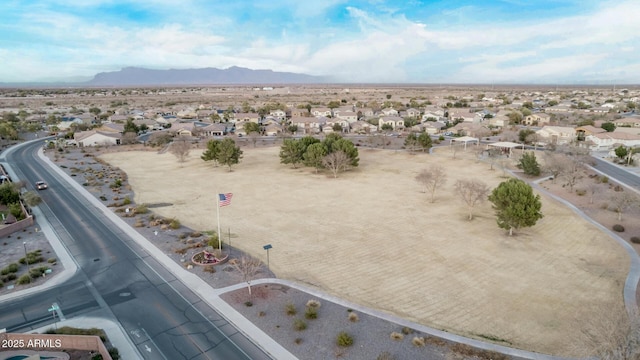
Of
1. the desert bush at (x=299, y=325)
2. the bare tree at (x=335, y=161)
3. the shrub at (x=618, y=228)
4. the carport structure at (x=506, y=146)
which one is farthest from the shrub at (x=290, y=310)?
the carport structure at (x=506, y=146)

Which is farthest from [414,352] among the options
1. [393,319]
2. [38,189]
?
[38,189]

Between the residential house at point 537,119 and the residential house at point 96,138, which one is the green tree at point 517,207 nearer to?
the residential house at point 96,138

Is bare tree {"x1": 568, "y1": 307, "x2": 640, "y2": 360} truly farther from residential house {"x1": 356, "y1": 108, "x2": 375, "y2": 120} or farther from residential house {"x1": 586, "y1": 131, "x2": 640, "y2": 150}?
residential house {"x1": 356, "y1": 108, "x2": 375, "y2": 120}

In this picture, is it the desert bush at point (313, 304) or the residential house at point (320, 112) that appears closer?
the desert bush at point (313, 304)

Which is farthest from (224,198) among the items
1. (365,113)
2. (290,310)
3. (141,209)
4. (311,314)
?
(365,113)

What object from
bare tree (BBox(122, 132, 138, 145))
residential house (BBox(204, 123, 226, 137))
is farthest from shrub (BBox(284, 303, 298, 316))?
residential house (BBox(204, 123, 226, 137))

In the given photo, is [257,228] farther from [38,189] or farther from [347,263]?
[38,189]

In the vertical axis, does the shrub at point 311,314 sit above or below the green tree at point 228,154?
below
